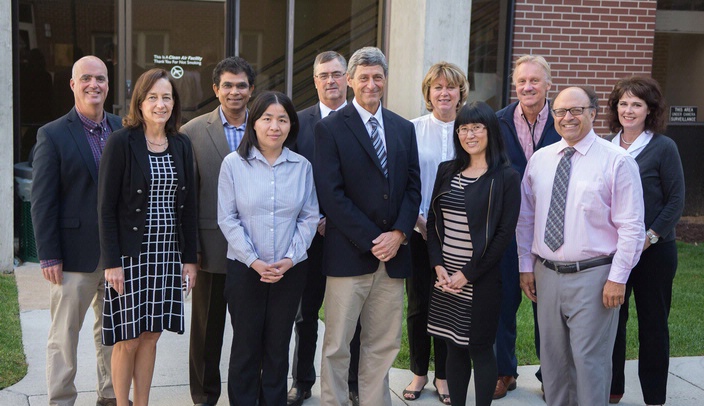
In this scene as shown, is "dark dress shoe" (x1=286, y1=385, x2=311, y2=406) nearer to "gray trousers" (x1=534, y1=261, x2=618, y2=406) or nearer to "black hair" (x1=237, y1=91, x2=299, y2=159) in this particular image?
"gray trousers" (x1=534, y1=261, x2=618, y2=406)

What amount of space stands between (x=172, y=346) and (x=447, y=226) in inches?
106

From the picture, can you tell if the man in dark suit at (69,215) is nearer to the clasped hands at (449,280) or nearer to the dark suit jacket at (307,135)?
the dark suit jacket at (307,135)

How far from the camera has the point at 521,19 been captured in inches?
372

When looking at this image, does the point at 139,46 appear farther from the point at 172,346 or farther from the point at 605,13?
the point at 605,13

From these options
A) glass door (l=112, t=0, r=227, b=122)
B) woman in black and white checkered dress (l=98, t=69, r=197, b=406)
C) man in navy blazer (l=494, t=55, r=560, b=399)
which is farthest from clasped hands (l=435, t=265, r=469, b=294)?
glass door (l=112, t=0, r=227, b=122)

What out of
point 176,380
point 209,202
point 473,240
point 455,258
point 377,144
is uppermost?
point 377,144

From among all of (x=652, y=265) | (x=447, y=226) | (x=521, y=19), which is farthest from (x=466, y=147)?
(x=521, y=19)

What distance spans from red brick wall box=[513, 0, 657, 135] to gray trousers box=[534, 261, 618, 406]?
5308mm

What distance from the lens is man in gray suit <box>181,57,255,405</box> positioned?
4.94m

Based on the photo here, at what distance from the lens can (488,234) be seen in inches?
182

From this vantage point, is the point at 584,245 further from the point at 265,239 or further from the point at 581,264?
the point at 265,239

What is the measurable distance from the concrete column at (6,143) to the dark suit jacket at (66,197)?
142 inches

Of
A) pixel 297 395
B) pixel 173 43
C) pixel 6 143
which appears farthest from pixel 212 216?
pixel 173 43

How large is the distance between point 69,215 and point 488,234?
2360 mm
